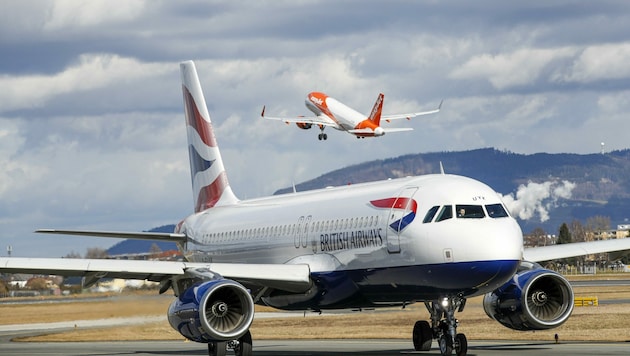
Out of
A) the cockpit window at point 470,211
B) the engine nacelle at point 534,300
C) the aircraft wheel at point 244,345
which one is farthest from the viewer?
the aircraft wheel at point 244,345

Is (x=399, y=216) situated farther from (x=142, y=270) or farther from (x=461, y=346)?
(x=142, y=270)

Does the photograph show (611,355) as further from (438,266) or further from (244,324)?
(244,324)

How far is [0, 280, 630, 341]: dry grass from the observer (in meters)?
39.5

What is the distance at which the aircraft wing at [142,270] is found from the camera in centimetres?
3159

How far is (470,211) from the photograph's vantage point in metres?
29.2

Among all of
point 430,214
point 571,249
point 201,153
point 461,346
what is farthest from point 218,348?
point 201,153

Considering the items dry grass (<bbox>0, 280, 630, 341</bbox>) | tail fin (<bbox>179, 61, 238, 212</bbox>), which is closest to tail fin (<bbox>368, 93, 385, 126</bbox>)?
dry grass (<bbox>0, 280, 630, 341</bbox>)

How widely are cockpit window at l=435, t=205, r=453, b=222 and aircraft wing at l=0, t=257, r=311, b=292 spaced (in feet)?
17.5

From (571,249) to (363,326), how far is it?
44.5 feet

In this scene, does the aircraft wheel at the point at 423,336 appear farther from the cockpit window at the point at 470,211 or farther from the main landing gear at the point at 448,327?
the cockpit window at the point at 470,211

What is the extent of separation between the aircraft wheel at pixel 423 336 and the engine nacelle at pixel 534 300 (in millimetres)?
2134

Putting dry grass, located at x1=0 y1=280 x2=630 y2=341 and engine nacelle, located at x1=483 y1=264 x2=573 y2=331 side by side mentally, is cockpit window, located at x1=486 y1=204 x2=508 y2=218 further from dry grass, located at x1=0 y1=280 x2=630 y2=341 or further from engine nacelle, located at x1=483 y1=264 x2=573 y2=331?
dry grass, located at x1=0 y1=280 x2=630 y2=341

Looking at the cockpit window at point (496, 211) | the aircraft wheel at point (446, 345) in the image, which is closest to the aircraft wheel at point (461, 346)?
the aircraft wheel at point (446, 345)

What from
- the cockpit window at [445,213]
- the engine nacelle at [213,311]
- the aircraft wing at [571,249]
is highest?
the cockpit window at [445,213]
